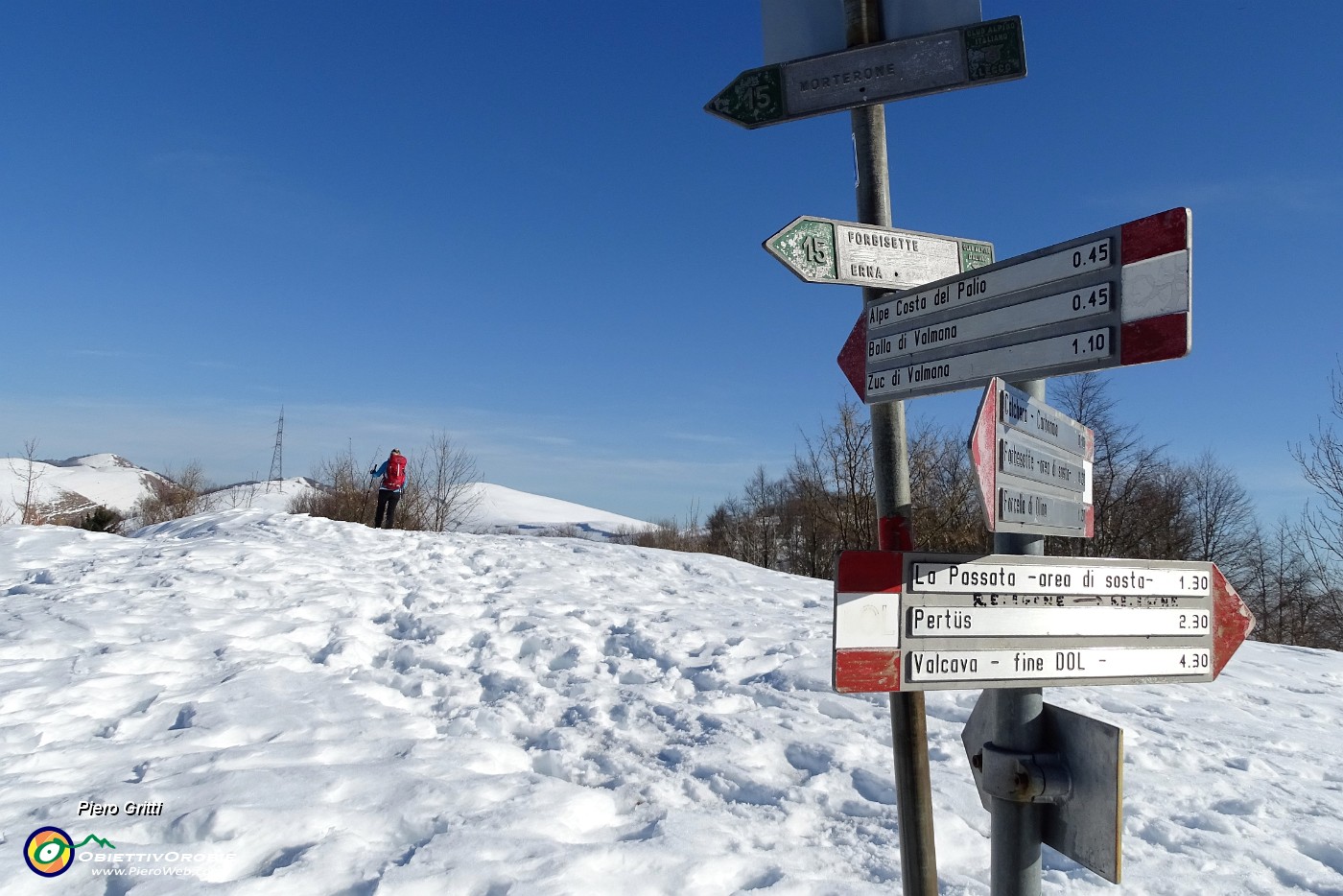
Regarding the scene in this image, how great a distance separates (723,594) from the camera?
10.6 metres

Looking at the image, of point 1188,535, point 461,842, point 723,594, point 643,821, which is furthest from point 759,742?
point 1188,535

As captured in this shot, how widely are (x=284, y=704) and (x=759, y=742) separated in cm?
328

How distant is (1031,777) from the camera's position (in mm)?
1761

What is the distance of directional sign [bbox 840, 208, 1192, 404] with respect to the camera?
1.61 metres

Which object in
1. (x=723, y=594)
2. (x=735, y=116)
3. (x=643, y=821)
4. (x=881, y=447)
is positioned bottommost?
(x=643, y=821)

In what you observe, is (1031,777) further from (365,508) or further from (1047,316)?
(365,508)

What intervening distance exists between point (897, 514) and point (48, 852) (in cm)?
383

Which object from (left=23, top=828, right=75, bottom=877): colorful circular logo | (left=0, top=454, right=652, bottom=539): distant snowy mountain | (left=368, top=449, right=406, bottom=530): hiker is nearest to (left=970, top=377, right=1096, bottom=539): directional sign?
(left=23, top=828, right=75, bottom=877): colorful circular logo

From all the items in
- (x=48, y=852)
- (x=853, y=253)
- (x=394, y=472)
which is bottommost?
(x=48, y=852)

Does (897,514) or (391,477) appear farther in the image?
(391,477)

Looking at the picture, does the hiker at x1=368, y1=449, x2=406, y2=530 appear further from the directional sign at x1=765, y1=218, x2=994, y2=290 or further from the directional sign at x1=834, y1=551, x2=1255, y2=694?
the directional sign at x1=834, y1=551, x2=1255, y2=694

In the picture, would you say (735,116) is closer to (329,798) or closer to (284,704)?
(329,798)

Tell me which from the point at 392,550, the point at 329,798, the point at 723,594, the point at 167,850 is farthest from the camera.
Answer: the point at 392,550

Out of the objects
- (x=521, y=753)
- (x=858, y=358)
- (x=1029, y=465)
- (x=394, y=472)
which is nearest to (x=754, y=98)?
(x=858, y=358)
